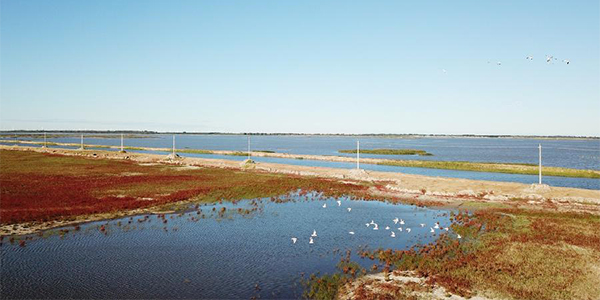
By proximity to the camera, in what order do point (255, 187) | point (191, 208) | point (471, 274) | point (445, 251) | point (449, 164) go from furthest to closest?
point (449, 164), point (255, 187), point (191, 208), point (445, 251), point (471, 274)

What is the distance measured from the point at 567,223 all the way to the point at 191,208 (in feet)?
105

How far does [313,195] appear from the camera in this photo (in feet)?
147

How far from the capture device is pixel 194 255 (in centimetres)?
2138

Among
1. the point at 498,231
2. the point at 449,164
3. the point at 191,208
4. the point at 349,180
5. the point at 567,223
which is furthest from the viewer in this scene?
the point at 449,164

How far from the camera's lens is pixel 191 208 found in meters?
35.3

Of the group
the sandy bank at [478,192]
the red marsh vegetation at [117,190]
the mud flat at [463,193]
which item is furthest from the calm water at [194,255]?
the sandy bank at [478,192]

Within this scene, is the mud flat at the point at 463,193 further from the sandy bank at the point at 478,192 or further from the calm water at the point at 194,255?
the calm water at the point at 194,255

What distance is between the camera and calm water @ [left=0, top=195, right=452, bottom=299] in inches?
654

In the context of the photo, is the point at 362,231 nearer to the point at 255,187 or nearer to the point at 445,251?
the point at 445,251

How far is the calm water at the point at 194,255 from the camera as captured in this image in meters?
16.6

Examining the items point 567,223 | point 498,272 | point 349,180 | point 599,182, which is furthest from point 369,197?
point 599,182

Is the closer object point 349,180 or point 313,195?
point 313,195

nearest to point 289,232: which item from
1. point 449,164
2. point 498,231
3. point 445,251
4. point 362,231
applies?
point 362,231

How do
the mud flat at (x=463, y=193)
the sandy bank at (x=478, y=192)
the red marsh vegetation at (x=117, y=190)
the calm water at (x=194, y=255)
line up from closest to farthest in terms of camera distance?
1. the calm water at (x=194, y=255)
2. the red marsh vegetation at (x=117, y=190)
3. the mud flat at (x=463, y=193)
4. the sandy bank at (x=478, y=192)
